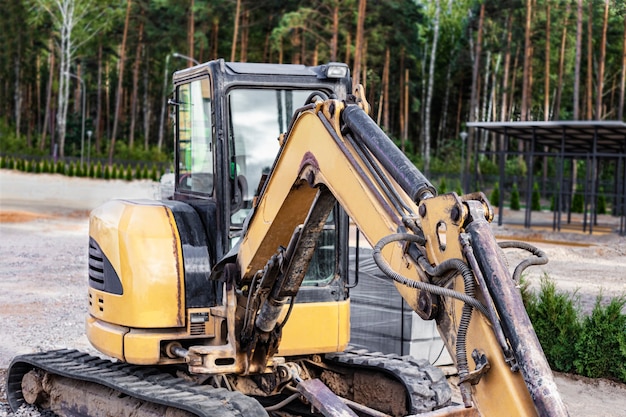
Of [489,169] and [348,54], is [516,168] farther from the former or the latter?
[348,54]

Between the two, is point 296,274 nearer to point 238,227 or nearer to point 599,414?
point 238,227

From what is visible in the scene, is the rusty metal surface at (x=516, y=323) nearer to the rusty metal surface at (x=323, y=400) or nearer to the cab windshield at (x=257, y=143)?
the rusty metal surface at (x=323, y=400)

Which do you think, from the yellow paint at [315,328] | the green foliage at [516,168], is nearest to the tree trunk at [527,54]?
the green foliage at [516,168]

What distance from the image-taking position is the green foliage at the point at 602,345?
867 cm

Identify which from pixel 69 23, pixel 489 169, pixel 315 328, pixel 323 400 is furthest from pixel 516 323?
pixel 69 23

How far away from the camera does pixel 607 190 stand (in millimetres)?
41594

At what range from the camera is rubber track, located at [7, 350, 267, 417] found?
482cm

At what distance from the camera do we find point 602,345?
8.78m

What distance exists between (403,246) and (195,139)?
2.72m

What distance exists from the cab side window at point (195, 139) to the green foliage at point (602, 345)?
4.87 m

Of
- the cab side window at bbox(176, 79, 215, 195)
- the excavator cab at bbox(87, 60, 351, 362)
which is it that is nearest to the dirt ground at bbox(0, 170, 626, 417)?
the excavator cab at bbox(87, 60, 351, 362)

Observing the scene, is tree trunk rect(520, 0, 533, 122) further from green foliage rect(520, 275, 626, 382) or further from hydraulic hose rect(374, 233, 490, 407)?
hydraulic hose rect(374, 233, 490, 407)

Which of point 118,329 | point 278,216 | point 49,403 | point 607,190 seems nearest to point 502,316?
point 278,216

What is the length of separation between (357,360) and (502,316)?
3045 mm
